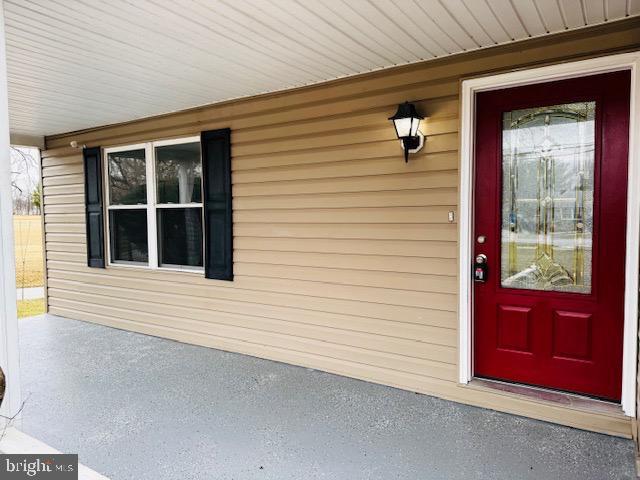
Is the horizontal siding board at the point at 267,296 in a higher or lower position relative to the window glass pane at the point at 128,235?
→ lower

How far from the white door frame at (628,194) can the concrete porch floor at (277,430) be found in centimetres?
42

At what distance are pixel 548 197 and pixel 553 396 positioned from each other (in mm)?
1329

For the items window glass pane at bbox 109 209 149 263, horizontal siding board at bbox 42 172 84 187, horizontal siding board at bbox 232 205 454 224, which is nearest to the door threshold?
horizontal siding board at bbox 232 205 454 224

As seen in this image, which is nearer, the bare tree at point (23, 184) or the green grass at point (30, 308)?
the green grass at point (30, 308)

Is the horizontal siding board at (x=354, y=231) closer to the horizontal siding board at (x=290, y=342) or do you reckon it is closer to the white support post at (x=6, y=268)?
the horizontal siding board at (x=290, y=342)

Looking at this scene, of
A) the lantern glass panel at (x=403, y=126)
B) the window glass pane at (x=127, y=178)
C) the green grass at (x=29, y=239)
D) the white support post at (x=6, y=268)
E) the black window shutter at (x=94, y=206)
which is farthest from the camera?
the green grass at (x=29, y=239)

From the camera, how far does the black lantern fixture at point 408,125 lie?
10.4ft

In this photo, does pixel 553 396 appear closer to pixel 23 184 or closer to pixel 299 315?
pixel 299 315

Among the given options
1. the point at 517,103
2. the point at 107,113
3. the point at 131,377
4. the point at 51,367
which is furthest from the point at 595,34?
the point at 51,367

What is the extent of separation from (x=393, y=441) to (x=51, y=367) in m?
3.29

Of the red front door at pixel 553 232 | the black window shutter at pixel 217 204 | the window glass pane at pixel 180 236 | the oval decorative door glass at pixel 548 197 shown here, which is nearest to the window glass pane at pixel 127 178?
the window glass pane at pixel 180 236

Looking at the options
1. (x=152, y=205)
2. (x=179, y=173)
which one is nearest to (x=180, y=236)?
(x=152, y=205)

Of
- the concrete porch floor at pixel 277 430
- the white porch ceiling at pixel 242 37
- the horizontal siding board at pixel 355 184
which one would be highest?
the white porch ceiling at pixel 242 37

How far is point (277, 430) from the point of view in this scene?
2.84m
